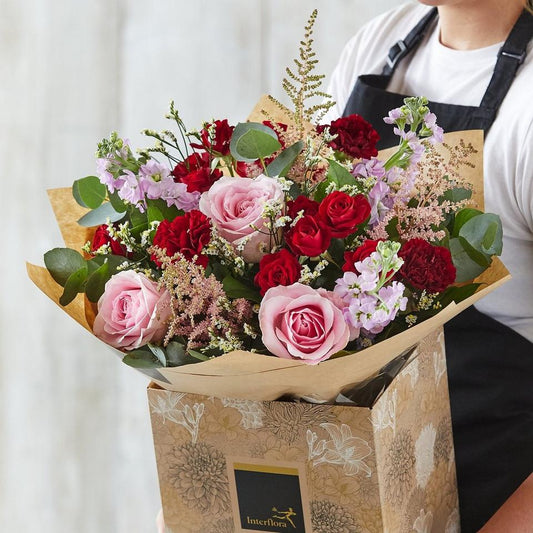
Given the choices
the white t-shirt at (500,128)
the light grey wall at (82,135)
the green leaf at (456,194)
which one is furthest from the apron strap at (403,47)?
the green leaf at (456,194)

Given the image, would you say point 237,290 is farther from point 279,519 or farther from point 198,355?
point 279,519

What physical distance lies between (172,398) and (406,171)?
1.06 feet

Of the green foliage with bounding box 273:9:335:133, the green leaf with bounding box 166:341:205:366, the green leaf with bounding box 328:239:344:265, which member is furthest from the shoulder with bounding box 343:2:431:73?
the green leaf with bounding box 166:341:205:366

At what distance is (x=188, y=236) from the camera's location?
0.66m

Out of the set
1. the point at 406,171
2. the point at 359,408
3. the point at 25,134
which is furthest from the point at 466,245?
the point at 25,134

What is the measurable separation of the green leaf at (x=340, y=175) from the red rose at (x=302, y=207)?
0.13 feet

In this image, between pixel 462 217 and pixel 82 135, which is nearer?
pixel 462 217

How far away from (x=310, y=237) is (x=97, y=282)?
223mm

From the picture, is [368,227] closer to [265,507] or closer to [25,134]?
[265,507]

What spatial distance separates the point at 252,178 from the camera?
2.49ft

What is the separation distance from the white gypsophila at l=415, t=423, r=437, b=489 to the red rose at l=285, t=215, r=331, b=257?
290 millimetres

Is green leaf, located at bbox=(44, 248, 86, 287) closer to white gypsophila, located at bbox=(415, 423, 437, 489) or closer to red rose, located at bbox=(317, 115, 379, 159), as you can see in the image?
red rose, located at bbox=(317, 115, 379, 159)

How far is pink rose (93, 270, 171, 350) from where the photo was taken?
671 mm

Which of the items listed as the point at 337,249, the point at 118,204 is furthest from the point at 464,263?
the point at 118,204
